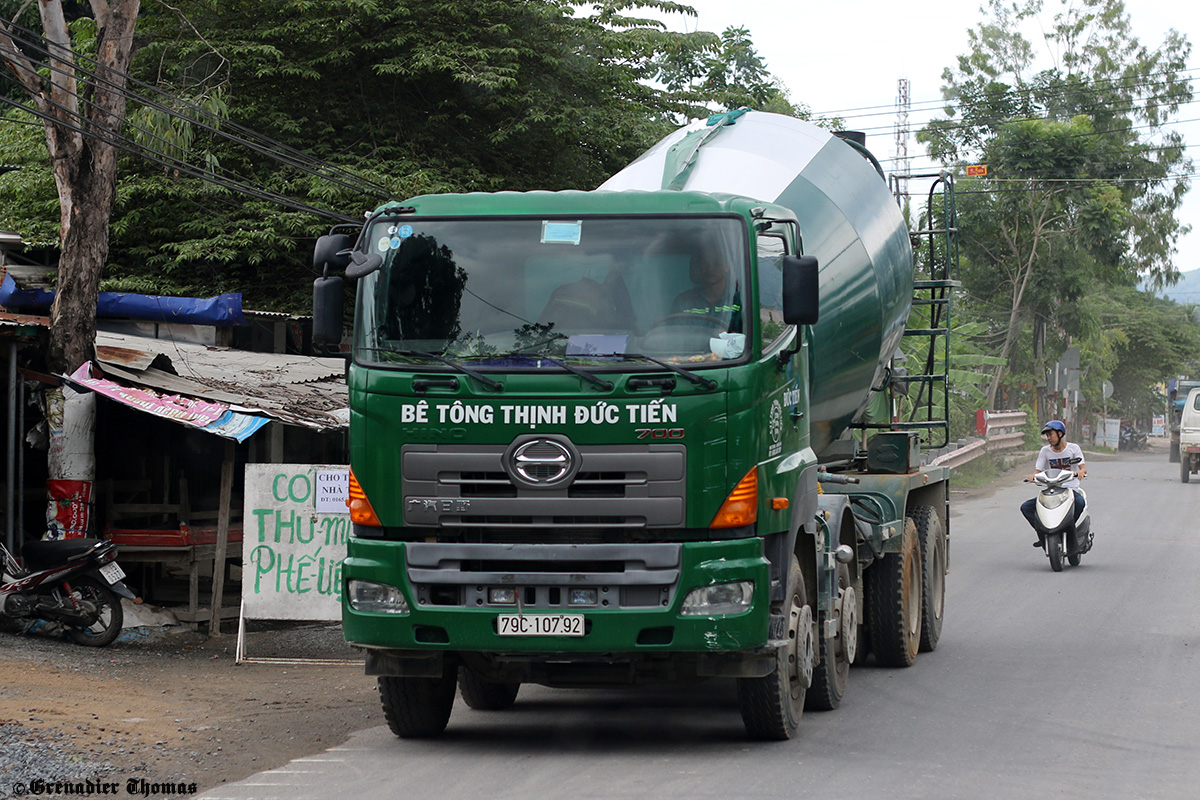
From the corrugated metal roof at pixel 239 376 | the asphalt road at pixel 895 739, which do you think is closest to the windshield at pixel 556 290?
the asphalt road at pixel 895 739

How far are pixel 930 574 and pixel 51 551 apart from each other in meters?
7.38

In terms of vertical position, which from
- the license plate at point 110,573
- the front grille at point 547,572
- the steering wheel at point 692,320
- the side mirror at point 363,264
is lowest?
the license plate at point 110,573

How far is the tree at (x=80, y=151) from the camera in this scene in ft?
39.4

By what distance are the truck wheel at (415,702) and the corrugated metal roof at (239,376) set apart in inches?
186

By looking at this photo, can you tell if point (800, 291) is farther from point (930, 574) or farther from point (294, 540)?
point (294, 540)

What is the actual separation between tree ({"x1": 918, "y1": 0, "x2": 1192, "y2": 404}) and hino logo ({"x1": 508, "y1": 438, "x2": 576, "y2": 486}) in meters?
35.5

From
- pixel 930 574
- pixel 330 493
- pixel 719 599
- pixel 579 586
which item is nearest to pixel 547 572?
pixel 579 586

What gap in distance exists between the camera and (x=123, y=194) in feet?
60.6

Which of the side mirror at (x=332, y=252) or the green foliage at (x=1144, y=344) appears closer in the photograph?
the side mirror at (x=332, y=252)

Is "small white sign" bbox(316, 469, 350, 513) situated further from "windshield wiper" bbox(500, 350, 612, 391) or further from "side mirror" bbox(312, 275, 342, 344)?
"windshield wiper" bbox(500, 350, 612, 391)

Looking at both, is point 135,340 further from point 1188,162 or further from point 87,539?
point 1188,162

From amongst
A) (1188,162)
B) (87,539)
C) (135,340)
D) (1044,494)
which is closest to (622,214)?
(87,539)

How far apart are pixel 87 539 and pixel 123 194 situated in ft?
28.1

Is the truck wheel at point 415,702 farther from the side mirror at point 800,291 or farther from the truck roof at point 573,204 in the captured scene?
the side mirror at point 800,291
